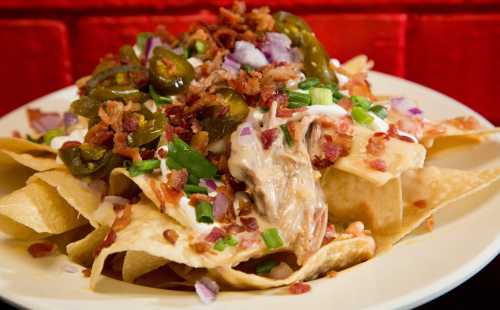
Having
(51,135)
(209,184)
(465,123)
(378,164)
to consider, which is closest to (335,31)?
(465,123)

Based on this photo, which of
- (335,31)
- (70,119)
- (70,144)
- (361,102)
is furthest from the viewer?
(335,31)

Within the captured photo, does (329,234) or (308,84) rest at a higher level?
(308,84)

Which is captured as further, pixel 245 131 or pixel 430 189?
pixel 430 189

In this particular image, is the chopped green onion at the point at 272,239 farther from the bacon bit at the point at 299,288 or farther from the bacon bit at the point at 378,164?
the bacon bit at the point at 378,164

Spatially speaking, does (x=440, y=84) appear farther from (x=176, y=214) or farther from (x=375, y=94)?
(x=176, y=214)

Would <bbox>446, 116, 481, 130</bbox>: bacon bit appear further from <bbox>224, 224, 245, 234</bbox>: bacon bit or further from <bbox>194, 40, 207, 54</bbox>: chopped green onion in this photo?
<bbox>224, 224, 245, 234</bbox>: bacon bit

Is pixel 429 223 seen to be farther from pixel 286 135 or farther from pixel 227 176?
pixel 227 176
